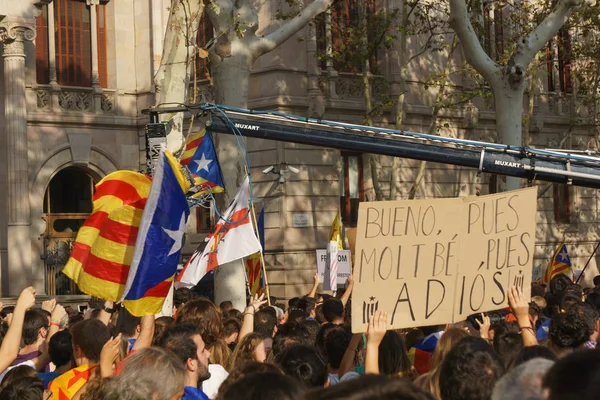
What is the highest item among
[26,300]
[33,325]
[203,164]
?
[203,164]

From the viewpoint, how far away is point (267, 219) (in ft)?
85.8

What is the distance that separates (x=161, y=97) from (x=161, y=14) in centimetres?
1640

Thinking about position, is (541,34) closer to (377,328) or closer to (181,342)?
(377,328)

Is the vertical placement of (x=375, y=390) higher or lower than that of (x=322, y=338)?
higher

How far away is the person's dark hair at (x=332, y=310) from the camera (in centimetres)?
964

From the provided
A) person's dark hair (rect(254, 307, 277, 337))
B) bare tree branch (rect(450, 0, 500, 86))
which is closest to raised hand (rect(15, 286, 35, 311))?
person's dark hair (rect(254, 307, 277, 337))

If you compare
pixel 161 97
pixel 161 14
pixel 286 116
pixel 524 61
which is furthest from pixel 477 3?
pixel 286 116

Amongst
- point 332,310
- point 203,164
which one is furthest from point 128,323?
point 203,164

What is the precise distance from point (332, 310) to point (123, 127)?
19.8m

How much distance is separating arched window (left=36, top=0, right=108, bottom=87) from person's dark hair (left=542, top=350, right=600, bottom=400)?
25817 mm

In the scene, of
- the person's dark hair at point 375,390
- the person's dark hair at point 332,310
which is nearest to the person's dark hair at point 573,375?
the person's dark hair at point 375,390

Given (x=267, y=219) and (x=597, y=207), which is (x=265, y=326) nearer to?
(x=267, y=219)

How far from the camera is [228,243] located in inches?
422

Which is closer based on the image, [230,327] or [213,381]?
[213,381]
